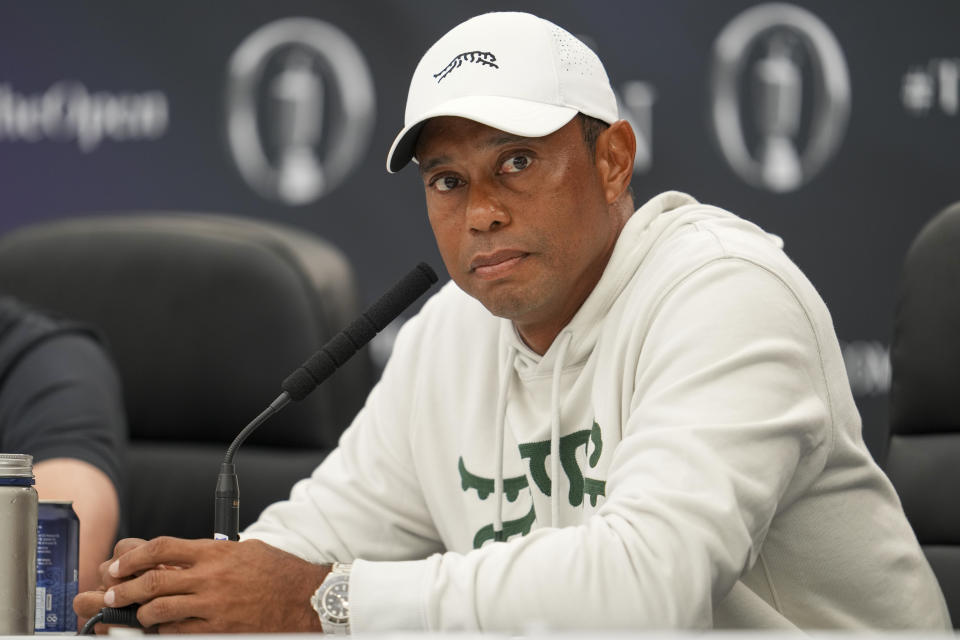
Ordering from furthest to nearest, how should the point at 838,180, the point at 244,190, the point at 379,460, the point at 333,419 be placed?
the point at 244,190 < the point at 838,180 < the point at 333,419 < the point at 379,460

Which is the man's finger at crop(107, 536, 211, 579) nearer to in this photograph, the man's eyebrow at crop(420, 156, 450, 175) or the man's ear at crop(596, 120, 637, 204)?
the man's eyebrow at crop(420, 156, 450, 175)

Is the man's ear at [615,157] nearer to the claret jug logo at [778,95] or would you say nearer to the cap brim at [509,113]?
the cap brim at [509,113]

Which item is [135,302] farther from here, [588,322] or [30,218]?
[588,322]

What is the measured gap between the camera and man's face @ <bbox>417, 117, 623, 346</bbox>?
1.49m

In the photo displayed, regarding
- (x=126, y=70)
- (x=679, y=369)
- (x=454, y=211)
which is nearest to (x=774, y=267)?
(x=679, y=369)

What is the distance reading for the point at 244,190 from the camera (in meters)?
2.63

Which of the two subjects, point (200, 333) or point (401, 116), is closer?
point (200, 333)

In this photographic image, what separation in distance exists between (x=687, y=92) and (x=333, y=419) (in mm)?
933

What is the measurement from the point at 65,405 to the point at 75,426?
0.15 feet

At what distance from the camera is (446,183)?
1.54m

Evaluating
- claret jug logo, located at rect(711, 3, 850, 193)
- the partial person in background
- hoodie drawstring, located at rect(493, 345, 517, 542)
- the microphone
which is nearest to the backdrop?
claret jug logo, located at rect(711, 3, 850, 193)

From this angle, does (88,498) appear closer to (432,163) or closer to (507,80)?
(432,163)

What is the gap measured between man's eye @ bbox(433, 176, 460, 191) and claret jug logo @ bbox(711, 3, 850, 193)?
1.03 meters

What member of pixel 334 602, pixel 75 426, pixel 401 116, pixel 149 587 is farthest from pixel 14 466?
pixel 401 116
